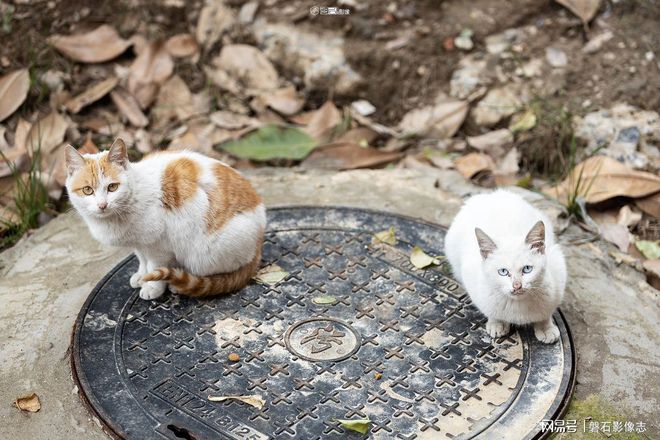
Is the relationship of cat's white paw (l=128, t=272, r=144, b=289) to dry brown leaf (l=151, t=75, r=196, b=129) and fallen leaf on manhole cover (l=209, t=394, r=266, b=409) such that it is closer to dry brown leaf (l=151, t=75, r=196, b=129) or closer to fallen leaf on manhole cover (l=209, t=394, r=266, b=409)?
fallen leaf on manhole cover (l=209, t=394, r=266, b=409)

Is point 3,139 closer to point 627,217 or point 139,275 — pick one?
point 139,275

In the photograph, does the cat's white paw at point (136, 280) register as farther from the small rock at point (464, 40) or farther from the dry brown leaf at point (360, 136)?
the small rock at point (464, 40)

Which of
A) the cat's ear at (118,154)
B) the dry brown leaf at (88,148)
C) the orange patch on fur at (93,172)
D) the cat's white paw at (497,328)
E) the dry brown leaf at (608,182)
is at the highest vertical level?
the cat's ear at (118,154)

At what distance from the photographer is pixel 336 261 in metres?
3.40

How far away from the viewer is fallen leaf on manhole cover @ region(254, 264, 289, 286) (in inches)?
128

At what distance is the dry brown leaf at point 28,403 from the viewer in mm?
2668

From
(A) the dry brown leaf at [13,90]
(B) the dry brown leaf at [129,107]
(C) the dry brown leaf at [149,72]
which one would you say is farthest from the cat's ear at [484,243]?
(A) the dry brown leaf at [13,90]

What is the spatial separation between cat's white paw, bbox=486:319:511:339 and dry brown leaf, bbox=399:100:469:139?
1.89 metres

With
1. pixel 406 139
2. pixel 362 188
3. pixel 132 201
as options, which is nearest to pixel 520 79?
pixel 406 139

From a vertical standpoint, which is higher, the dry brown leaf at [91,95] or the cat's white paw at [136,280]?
the dry brown leaf at [91,95]

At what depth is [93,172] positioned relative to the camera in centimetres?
286

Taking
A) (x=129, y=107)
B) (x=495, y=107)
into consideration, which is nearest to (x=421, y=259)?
(x=495, y=107)

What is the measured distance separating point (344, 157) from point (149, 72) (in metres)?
1.44

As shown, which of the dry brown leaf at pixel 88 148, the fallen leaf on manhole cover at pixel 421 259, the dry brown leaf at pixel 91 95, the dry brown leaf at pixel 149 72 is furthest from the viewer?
the dry brown leaf at pixel 149 72
